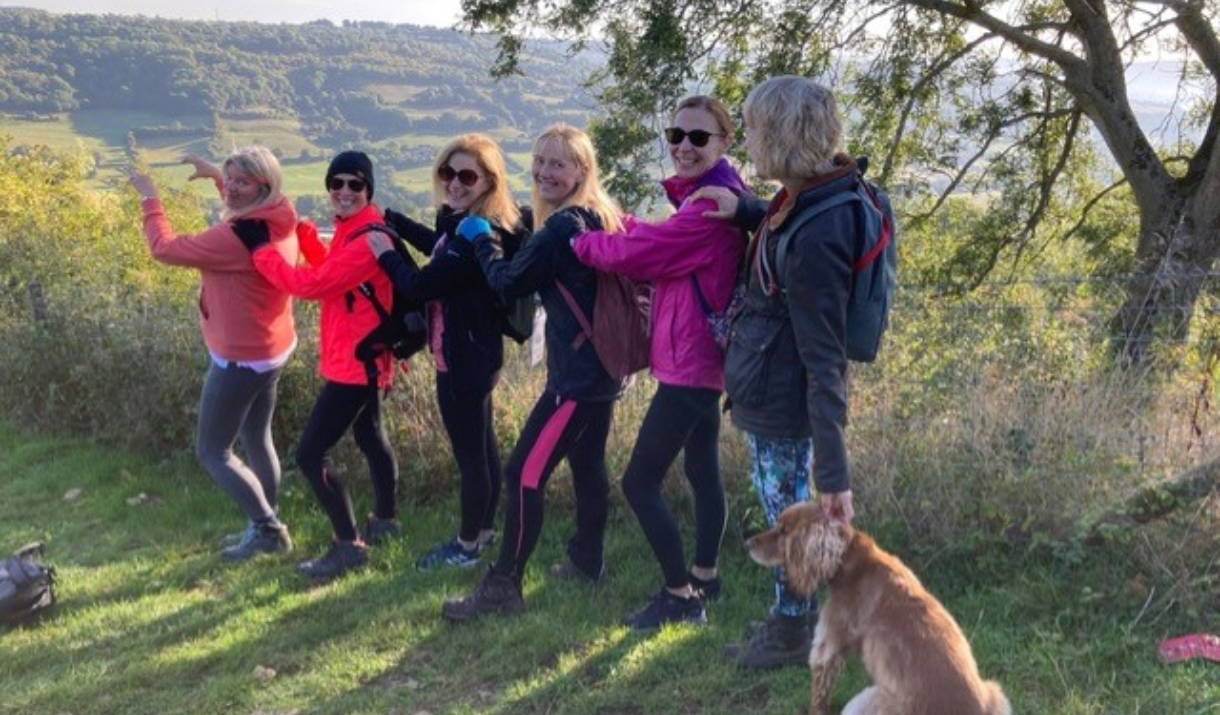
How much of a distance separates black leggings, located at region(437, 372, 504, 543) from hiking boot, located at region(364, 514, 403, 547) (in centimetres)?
54

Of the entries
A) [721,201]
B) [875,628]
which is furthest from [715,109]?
[875,628]

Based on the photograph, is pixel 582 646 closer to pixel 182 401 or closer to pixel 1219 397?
pixel 1219 397

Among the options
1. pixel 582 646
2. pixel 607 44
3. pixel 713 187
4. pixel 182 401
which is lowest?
pixel 582 646

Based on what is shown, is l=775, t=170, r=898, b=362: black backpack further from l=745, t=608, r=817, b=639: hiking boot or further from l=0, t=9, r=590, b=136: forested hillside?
l=0, t=9, r=590, b=136: forested hillside

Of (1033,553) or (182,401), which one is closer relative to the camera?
(1033,553)

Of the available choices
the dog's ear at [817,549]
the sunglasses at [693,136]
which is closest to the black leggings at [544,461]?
the sunglasses at [693,136]

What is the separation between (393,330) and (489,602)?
1.30m

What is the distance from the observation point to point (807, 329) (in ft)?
9.40

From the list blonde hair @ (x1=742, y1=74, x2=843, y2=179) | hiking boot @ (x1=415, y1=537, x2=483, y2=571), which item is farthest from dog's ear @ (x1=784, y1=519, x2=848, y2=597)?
hiking boot @ (x1=415, y1=537, x2=483, y2=571)

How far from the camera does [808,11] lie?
1152 cm

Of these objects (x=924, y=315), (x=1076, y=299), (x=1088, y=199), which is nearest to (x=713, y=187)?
(x=924, y=315)

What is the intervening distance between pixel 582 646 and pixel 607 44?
28.6 feet

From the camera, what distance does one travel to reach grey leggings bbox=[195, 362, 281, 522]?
475 centimetres

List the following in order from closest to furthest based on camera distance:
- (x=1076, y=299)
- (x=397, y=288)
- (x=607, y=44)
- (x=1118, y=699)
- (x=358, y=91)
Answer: (x=1118, y=699), (x=397, y=288), (x=1076, y=299), (x=607, y=44), (x=358, y=91)
